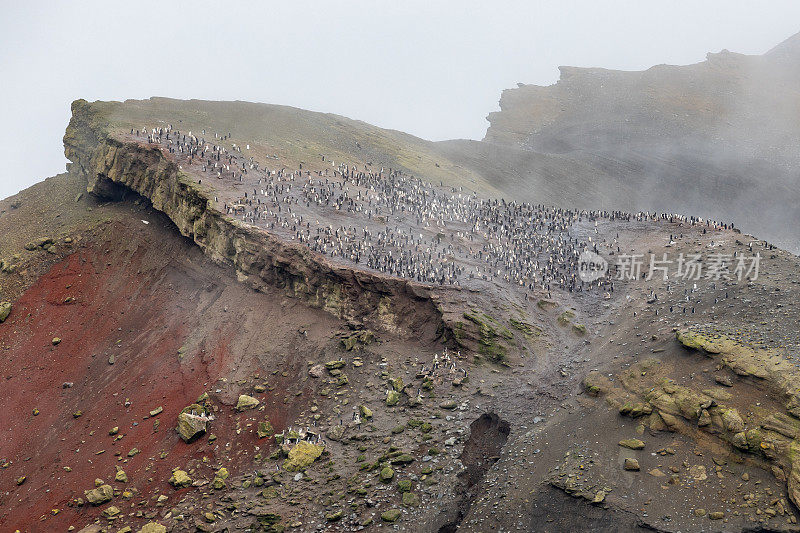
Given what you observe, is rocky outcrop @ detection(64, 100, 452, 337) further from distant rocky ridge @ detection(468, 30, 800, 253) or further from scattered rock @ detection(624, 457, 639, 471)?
distant rocky ridge @ detection(468, 30, 800, 253)

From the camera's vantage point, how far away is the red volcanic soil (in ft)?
70.9

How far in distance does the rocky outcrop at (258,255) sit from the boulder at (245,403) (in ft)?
19.4

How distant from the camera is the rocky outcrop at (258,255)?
2655 centimetres

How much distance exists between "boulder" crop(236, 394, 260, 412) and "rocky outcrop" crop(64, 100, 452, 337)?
5.90 m

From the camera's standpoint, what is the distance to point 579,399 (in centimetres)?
2162

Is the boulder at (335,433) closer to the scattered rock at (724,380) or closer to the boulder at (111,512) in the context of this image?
the boulder at (111,512)

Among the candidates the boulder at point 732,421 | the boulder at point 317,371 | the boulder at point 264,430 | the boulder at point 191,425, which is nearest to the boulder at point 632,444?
the boulder at point 732,421

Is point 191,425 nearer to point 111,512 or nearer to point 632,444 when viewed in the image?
point 111,512

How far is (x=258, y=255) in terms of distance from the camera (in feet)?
96.6

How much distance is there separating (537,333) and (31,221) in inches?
1450

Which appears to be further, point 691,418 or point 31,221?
point 31,221

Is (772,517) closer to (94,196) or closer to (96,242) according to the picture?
(96,242)

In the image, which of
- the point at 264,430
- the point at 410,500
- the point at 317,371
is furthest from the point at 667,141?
the point at 410,500

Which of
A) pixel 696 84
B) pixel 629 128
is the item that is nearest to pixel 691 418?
pixel 629 128
